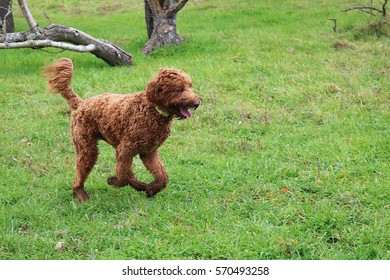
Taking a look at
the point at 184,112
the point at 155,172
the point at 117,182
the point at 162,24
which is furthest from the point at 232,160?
the point at 162,24

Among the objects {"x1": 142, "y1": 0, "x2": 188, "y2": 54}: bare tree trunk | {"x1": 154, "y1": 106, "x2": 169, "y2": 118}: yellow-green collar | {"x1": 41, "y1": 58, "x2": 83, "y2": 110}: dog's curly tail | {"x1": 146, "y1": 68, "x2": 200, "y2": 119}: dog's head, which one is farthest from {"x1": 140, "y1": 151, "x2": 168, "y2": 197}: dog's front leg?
{"x1": 142, "y1": 0, "x2": 188, "y2": 54}: bare tree trunk

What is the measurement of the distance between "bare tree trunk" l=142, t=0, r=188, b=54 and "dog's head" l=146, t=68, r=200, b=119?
23.7 feet

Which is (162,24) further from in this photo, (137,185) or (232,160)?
(137,185)

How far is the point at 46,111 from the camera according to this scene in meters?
8.77

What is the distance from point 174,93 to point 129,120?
61cm

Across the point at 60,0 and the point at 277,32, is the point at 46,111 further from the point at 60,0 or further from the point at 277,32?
the point at 60,0

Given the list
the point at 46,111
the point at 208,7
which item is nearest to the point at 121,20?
the point at 208,7

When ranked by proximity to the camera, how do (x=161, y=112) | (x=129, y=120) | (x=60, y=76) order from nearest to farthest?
(x=161, y=112)
(x=129, y=120)
(x=60, y=76)

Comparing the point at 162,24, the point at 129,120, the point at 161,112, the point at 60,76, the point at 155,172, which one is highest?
the point at 60,76

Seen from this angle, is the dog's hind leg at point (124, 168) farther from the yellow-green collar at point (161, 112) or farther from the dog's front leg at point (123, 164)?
the yellow-green collar at point (161, 112)

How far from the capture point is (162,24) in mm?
12422

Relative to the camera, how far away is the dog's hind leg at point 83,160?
5.58 meters

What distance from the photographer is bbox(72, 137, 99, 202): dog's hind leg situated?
5.58 m

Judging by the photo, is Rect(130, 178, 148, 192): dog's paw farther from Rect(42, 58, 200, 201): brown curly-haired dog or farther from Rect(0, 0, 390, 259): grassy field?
Rect(0, 0, 390, 259): grassy field
